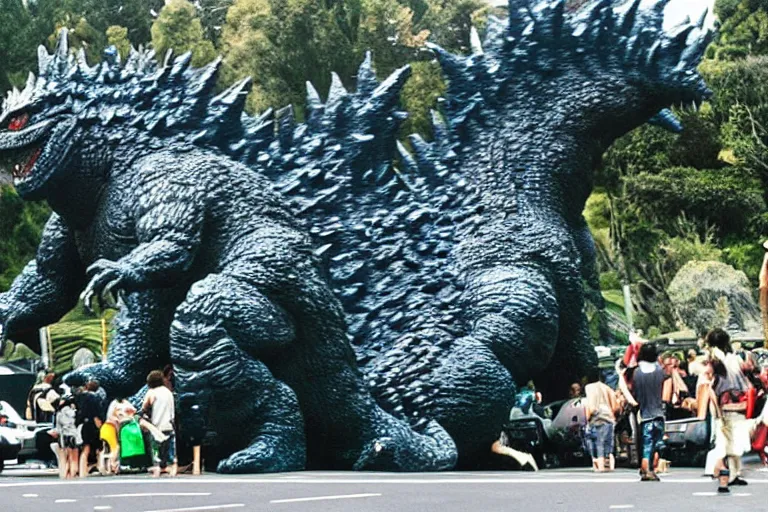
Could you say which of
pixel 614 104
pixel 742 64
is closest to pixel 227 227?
pixel 614 104

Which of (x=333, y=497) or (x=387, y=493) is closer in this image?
(x=333, y=497)

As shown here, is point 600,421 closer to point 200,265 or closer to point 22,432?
point 200,265

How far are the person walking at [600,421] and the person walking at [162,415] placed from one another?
4.25 metres

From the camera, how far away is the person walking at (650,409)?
1518 cm

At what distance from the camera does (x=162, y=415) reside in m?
17.3

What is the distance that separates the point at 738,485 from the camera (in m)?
14.4

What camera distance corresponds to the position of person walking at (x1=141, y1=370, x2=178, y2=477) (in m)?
17.3

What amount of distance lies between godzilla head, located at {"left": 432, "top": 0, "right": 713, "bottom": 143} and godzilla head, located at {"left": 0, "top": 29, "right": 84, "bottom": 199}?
4401 mm

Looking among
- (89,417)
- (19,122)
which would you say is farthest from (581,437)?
(19,122)

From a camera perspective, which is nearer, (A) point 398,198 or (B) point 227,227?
(B) point 227,227

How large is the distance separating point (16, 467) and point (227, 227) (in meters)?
6.55

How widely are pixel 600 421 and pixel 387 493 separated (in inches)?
170

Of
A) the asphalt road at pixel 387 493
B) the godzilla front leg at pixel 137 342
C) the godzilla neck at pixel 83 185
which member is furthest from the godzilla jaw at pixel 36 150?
the asphalt road at pixel 387 493

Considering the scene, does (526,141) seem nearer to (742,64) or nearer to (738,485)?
(738,485)
